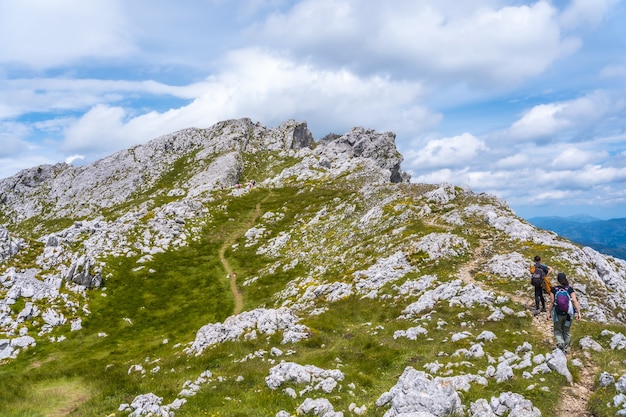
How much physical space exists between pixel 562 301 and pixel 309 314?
26.0 metres

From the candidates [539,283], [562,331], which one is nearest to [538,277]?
[539,283]

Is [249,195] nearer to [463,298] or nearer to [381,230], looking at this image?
[381,230]

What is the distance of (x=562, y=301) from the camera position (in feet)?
77.0

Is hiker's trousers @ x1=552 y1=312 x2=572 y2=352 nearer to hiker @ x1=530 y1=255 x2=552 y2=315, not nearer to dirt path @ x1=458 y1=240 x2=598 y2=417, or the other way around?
dirt path @ x1=458 y1=240 x2=598 y2=417

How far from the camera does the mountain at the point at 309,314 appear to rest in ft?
69.9

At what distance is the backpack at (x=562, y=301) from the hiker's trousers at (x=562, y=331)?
441mm

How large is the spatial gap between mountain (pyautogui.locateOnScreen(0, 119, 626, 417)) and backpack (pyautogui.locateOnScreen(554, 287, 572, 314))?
8.88 feet

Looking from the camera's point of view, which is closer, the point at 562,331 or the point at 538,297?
the point at 562,331

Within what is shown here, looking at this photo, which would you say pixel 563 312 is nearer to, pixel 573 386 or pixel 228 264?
pixel 573 386

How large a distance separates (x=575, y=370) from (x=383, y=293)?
78.4 ft

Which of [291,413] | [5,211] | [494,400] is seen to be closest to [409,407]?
[494,400]

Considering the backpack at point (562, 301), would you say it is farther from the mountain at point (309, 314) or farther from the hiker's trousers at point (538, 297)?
the hiker's trousers at point (538, 297)

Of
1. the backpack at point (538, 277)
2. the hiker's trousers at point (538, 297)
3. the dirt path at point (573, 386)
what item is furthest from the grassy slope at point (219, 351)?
the backpack at point (538, 277)

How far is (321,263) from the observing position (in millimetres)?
67250
